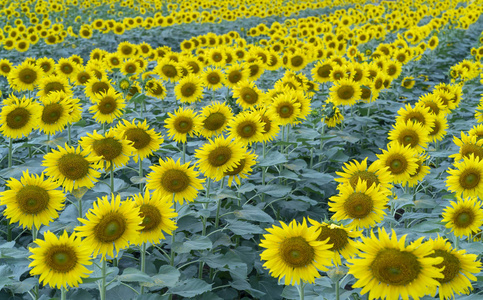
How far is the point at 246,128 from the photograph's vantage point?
3.93 metres

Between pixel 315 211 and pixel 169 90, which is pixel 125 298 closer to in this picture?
pixel 315 211

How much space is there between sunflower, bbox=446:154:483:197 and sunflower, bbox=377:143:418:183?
11.5 inches

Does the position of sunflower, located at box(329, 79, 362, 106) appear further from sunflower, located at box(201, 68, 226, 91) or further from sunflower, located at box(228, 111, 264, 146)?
sunflower, located at box(228, 111, 264, 146)

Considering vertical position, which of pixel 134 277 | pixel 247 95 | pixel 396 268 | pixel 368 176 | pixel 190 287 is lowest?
pixel 190 287

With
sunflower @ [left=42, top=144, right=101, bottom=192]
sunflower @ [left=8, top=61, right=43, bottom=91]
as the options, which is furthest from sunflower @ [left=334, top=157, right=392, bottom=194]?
sunflower @ [left=8, top=61, right=43, bottom=91]

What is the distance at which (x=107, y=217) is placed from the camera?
2.35 metres

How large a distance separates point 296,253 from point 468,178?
150 centimetres

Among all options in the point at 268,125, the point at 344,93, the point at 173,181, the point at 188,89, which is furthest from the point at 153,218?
the point at 344,93

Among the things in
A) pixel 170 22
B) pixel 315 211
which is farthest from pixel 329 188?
pixel 170 22

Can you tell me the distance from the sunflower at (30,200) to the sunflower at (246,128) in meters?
1.64

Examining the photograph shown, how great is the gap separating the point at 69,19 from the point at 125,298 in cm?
1761

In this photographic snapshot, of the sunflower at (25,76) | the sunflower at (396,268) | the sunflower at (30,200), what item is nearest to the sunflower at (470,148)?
the sunflower at (396,268)

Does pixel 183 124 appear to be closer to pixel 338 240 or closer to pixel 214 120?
pixel 214 120

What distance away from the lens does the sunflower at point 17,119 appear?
379 centimetres
